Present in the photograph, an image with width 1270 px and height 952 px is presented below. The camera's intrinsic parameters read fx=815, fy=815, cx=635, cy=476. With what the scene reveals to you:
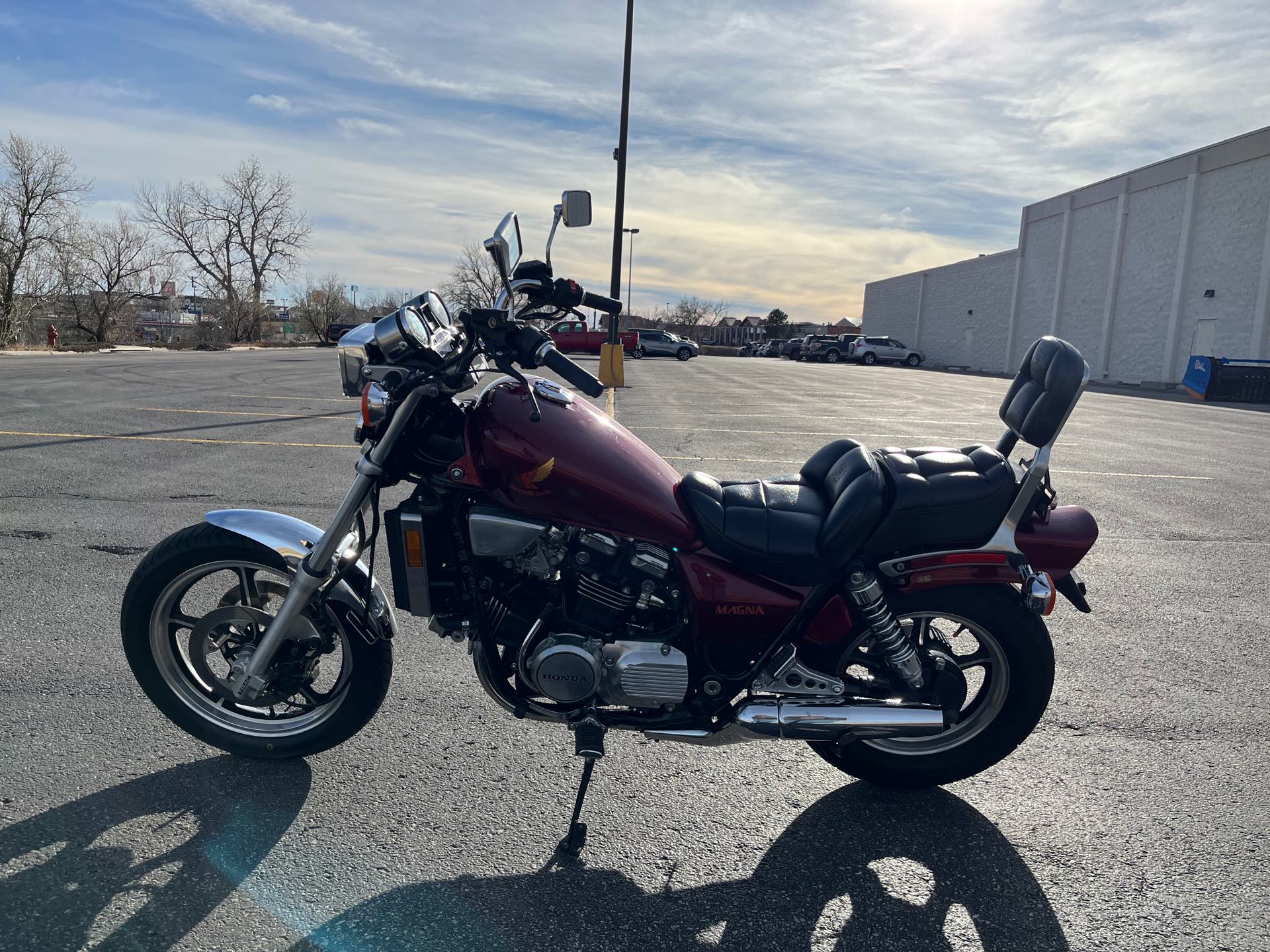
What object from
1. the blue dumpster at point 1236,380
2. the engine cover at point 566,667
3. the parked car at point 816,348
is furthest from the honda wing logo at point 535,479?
the parked car at point 816,348

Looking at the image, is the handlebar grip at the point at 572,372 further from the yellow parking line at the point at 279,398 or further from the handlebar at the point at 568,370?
the yellow parking line at the point at 279,398

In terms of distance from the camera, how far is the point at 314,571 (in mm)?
2520

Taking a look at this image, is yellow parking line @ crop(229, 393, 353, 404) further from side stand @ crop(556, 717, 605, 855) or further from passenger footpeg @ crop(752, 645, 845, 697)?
passenger footpeg @ crop(752, 645, 845, 697)

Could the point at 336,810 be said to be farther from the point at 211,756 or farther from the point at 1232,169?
the point at 1232,169

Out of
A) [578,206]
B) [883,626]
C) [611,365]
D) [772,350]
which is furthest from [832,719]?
[772,350]

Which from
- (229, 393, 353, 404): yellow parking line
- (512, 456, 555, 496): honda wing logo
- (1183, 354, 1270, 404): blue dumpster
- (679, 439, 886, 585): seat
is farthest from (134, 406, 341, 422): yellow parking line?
(1183, 354, 1270, 404): blue dumpster

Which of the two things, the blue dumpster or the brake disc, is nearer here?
the brake disc

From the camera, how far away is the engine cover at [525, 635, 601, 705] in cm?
240

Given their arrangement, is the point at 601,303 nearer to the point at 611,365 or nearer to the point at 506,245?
the point at 506,245

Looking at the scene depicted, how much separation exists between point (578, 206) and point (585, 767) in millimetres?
1729

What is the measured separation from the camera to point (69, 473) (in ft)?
22.1

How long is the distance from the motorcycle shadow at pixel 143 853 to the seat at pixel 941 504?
6.66 ft

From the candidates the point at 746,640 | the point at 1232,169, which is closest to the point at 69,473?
the point at 746,640

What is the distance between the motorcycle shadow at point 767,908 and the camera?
2086mm
